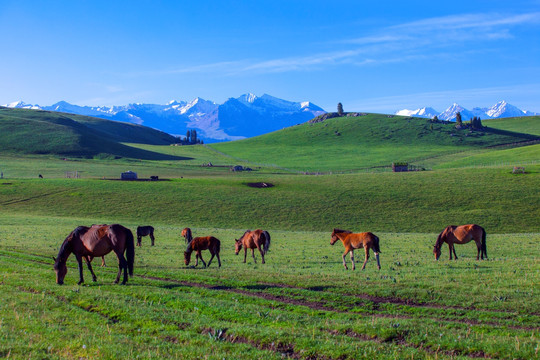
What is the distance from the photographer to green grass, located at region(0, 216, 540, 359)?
34.3 feet

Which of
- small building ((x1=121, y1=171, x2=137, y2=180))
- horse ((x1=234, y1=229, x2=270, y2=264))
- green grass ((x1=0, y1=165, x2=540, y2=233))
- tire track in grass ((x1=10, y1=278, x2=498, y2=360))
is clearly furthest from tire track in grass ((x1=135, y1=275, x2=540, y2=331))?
small building ((x1=121, y1=171, x2=137, y2=180))

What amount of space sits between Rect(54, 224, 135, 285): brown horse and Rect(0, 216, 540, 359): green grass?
77 cm

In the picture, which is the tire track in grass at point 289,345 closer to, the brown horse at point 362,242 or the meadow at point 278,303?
the meadow at point 278,303

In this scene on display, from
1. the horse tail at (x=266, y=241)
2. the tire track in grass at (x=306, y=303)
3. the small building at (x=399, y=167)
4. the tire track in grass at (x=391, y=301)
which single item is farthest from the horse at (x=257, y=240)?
the small building at (x=399, y=167)

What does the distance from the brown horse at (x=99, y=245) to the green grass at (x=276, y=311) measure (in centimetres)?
77

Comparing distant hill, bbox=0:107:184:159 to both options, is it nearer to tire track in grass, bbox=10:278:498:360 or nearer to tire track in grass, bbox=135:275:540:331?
tire track in grass, bbox=135:275:540:331

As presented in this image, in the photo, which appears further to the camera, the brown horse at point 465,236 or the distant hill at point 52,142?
the distant hill at point 52,142

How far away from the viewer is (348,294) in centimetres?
1709

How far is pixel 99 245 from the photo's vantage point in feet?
60.8

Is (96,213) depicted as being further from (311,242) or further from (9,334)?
(9,334)

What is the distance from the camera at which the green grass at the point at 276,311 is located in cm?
1045

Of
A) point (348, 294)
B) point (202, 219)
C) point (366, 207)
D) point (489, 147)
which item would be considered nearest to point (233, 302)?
point (348, 294)

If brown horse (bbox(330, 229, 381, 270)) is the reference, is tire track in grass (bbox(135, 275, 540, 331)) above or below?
below

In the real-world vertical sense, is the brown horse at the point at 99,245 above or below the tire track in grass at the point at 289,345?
above
